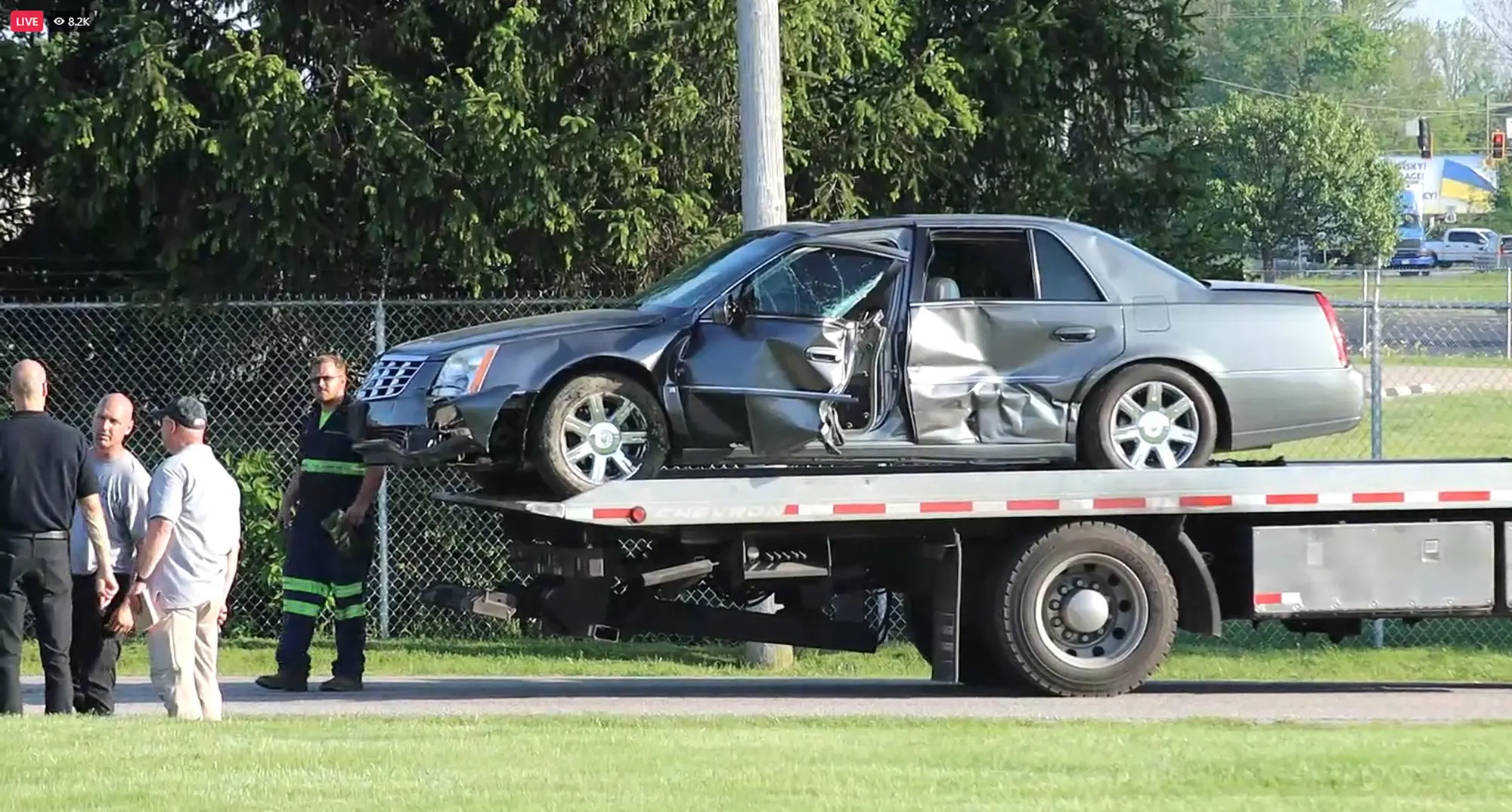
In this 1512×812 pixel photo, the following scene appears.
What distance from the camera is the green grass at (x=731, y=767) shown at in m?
6.83

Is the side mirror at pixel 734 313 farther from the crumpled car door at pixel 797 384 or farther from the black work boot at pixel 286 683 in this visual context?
the black work boot at pixel 286 683

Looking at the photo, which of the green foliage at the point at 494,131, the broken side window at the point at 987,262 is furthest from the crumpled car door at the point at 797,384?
the green foliage at the point at 494,131

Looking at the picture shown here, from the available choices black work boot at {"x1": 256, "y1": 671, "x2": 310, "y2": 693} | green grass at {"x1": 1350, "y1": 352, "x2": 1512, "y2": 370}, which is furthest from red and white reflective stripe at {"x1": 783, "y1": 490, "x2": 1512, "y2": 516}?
green grass at {"x1": 1350, "y1": 352, "x2": 1512, "y2": 370}

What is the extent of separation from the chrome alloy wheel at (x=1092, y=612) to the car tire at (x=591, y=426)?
226 centimetres

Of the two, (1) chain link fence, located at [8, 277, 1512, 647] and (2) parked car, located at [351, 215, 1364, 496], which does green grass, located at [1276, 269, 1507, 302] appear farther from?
(2) parked car, located at [351, 215, 1364, 496]

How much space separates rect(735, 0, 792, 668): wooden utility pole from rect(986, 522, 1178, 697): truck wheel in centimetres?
223

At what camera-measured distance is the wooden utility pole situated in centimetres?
1271

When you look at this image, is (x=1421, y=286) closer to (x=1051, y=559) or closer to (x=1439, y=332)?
(x=1439, y=332)

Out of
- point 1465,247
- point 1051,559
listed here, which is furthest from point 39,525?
point 1465,247

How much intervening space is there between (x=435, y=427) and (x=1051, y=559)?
3.26 meters

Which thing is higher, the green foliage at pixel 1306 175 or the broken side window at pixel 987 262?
the green foliage at pixel 1306 175

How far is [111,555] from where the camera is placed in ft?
33.0

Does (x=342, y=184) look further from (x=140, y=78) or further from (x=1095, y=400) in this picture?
(x=1095, y=400)

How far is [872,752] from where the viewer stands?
812cm
